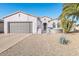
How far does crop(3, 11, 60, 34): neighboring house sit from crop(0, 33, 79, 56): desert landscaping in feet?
1.13

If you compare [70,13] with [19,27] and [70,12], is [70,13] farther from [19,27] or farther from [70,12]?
[19,27]

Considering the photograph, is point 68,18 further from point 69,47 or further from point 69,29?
point 69,47

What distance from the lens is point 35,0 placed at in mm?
7469

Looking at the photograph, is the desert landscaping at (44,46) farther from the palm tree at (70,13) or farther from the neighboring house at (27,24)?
the palm tree at (70,13)

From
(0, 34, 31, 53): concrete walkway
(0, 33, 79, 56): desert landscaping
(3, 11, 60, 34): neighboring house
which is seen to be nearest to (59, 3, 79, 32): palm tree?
(3, 11, 60, 34): neighboring house

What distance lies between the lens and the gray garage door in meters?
9.66

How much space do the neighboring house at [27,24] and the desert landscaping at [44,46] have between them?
34 centimetres

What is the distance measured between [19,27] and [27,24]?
0.42 meters

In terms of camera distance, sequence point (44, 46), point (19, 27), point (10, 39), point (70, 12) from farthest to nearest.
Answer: point (19, 27) → point (10, 39) → point (70, 12) → point (44, 46)

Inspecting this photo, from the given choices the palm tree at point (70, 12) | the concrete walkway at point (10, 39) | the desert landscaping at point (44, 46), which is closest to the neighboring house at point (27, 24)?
the concrete walkway at point (10, 39)

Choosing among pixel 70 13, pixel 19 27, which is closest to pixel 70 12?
pixel 70 13

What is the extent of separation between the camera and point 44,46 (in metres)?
8.73

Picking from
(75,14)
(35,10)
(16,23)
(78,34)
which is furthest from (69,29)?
(16,23)

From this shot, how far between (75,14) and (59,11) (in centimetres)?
74
